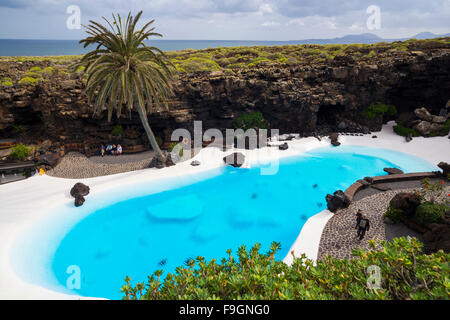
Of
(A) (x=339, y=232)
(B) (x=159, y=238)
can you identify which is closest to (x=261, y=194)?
(A) (x=339, y=232)

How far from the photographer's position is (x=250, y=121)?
28.6 metres

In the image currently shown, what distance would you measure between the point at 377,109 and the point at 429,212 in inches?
855

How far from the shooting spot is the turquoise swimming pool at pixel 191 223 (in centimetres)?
1284

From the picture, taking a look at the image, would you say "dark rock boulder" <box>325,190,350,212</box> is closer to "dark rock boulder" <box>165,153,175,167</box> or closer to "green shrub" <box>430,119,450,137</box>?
"dark rock boulder" <box>165,153,175,167</box>

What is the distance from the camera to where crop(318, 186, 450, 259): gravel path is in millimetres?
12578

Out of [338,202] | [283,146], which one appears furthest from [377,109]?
[338,202]

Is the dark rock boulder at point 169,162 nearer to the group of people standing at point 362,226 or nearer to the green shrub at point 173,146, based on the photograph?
the green shrub at point 173,146

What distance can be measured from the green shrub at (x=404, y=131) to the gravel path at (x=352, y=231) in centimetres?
1414

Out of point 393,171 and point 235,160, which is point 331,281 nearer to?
point 235,160

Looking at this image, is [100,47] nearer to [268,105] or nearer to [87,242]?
[87,242]

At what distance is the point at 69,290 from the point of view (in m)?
11.4

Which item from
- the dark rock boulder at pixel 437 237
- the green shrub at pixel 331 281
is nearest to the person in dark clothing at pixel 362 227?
the dark rock boulder at pixel 437 237

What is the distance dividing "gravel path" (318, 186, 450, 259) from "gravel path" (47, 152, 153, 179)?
1694 centimetres

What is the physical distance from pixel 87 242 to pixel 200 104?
1826 cm
